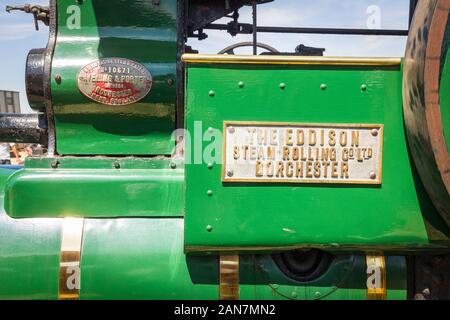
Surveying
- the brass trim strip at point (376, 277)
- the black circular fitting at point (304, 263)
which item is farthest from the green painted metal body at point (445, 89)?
the black circular fitting at point (304, 263)

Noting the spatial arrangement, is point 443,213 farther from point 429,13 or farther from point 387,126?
point 429,13

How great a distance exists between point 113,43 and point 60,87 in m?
0.30

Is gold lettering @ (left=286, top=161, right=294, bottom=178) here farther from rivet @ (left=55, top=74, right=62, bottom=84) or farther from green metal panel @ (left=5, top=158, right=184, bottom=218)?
rivet @ (left=55, top=74, right=62, bottom=84)

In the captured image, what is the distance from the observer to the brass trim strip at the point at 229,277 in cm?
176

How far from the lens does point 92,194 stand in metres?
1.81

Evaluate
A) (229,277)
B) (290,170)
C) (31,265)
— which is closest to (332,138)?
(290,170)

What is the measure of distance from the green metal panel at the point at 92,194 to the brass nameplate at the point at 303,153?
0.34 metres

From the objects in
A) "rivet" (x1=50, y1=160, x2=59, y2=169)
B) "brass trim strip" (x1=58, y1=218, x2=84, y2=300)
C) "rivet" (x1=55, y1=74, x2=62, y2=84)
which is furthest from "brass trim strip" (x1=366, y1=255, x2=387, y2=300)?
"rivet" (x1=55, y1=74, x2=62, y2=84)

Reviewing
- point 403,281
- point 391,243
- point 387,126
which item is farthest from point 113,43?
point 403,281

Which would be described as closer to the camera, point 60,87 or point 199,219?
point 199,219

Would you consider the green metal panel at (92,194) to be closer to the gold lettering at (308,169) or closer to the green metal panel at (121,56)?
the green metal panel at (121,56)

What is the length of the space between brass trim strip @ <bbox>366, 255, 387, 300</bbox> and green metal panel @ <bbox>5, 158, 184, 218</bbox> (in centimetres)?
79
